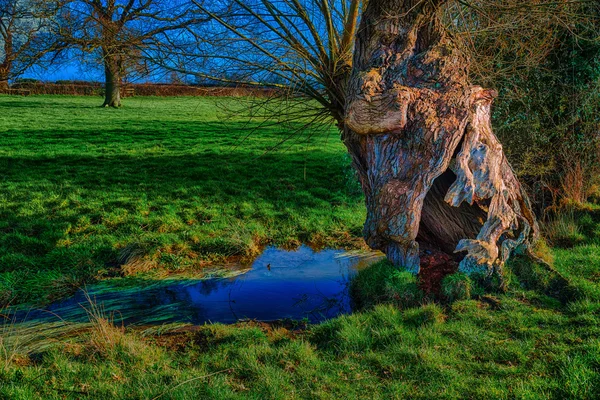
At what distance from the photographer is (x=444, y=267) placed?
247 inches

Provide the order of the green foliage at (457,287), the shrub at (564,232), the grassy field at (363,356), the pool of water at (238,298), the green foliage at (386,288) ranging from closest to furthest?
the grassy field at (363,356)
the green foliage at (457,287)
the green foliage at (386,288)
the pool of water at (238,298)
the shrub at (564,232)

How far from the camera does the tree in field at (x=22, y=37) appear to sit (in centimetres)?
862

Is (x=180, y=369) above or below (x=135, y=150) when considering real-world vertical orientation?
below

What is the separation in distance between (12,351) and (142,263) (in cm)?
309

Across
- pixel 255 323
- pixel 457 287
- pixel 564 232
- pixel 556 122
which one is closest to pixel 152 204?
pixel 255 323

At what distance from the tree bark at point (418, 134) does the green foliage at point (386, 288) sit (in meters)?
0.22

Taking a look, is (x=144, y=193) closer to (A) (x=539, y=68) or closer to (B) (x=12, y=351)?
(B) (x=12, y=351)

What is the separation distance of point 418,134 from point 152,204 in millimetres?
6481

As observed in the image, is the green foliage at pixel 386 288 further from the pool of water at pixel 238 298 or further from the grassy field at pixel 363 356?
the pool of water at pixel 238 298

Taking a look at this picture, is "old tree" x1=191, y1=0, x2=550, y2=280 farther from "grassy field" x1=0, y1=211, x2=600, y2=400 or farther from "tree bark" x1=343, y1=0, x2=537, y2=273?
"grassy field" x1=0, y1=211, x2=600, y2=400

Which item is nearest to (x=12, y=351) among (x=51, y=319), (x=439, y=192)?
(x=51, y=319)

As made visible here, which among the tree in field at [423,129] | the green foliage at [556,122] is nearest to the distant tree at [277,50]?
the tree in field at [423,129]

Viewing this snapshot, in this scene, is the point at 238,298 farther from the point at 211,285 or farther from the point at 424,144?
the point at 424,144

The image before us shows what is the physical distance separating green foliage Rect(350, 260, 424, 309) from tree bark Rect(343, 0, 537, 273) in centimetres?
22
